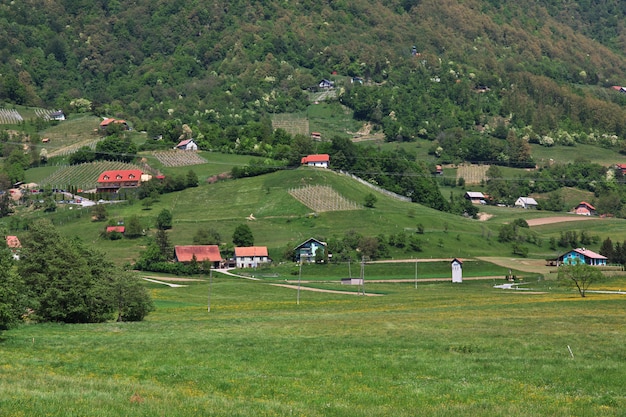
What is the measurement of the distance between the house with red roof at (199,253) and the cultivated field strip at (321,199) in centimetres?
3161

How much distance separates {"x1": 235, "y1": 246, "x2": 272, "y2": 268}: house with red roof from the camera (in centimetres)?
15215

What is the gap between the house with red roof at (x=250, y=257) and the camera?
152m

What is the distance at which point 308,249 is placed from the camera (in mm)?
154125

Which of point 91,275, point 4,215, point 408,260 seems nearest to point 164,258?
point 408,260

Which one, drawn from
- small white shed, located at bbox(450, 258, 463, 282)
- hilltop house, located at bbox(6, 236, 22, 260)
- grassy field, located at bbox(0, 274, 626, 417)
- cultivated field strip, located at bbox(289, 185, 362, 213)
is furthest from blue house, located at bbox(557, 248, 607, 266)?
hilltop house, located at bbox(6, 236, 22, 260)

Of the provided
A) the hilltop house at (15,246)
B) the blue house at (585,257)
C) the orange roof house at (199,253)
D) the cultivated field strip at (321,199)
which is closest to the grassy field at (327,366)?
the hilltop house at (15,246)

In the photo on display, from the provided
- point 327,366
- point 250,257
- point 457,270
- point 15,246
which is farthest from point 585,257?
point 327,366

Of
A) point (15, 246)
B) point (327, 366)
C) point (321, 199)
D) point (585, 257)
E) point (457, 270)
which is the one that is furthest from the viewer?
point (321, 199)

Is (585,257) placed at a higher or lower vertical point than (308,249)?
lower

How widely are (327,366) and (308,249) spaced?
11220cm

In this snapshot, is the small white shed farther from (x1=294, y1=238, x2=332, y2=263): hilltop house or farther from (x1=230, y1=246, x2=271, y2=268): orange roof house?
(x1=230, y1=246, x2=271, y2=268): orange roof house

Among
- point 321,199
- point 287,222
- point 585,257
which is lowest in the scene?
point 585,257

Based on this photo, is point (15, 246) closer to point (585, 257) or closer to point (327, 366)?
point (327, 366)

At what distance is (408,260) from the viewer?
14950 cm
